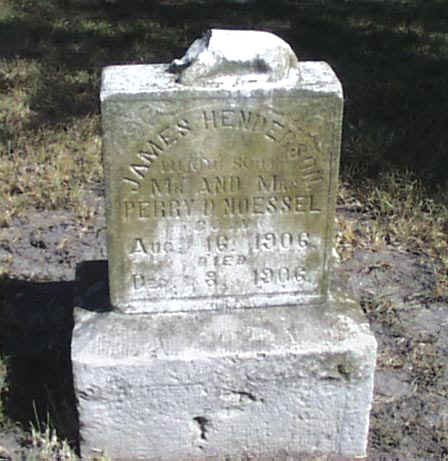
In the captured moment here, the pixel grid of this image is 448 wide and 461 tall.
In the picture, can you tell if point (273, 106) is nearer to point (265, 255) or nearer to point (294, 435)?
point (265, 255)

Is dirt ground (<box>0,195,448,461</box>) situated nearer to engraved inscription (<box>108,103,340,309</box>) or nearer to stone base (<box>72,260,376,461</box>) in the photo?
stone base (<box>72,260,376,461</box>)

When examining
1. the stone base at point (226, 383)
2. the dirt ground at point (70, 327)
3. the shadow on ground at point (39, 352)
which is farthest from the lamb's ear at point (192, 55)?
the shadow on ground at point (39, 352)

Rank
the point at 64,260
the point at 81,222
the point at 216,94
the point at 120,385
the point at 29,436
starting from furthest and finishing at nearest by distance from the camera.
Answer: the point at 81,222 < the point at 64,260 < the point at 29,436 < the point at 120,385 < the point at 216,94

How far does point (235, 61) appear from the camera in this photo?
3.18m

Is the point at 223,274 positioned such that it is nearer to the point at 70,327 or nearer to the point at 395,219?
the point at 70,327

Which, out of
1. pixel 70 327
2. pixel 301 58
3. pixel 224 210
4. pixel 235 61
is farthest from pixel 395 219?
pixel 301 58

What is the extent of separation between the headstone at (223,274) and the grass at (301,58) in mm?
448

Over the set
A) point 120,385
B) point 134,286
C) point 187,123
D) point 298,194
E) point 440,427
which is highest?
point 187,123

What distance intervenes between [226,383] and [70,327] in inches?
46.6

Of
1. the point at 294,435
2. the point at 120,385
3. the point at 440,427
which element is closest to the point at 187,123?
the point at 120,385

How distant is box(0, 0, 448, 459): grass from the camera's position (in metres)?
5.32

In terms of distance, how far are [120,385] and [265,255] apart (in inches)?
27.0

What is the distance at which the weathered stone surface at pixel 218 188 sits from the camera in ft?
10.5

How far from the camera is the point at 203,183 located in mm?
3334
